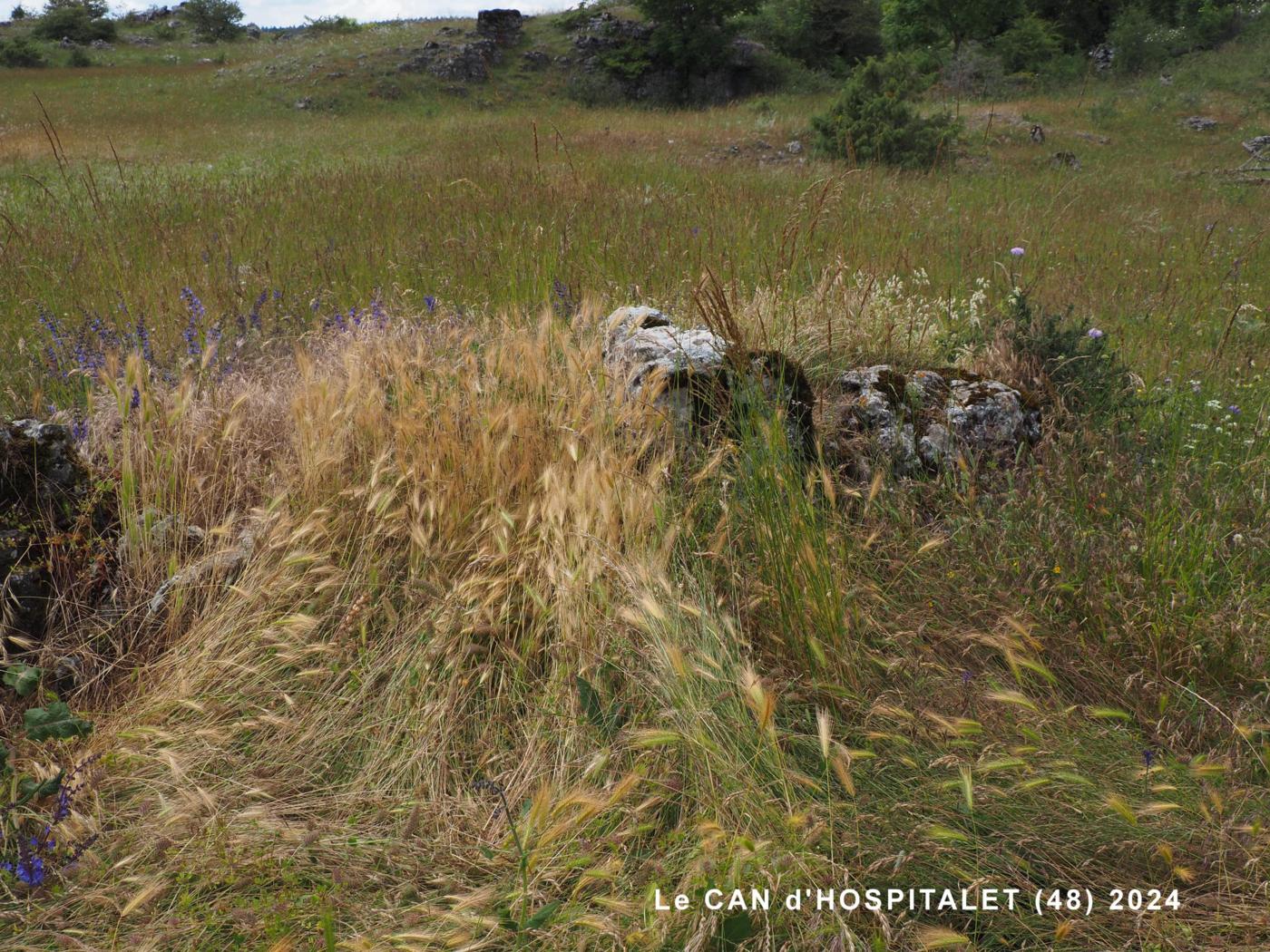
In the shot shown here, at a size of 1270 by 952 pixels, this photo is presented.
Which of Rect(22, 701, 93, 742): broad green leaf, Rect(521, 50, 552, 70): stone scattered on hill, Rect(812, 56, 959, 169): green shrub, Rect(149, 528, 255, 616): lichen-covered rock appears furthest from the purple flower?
Rect(521, 50, 552, 70): stone scattered on hill

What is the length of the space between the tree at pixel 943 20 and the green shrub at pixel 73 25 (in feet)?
115

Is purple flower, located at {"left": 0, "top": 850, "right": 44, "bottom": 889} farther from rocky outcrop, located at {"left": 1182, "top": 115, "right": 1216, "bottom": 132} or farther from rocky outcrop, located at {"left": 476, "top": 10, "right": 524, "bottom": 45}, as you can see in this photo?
rocky outcrop, located at {"left": 476, "top": 10, "right": 524, "bottom": 45}

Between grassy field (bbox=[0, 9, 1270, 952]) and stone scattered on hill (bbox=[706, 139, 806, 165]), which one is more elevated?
stone scattered on hill (bbox=[706, 139, 806, 165])

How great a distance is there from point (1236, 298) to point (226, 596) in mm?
7117

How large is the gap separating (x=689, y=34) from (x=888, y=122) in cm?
1602

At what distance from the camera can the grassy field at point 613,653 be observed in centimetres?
173

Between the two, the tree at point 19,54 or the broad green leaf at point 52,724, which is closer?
the broad green leaf at point 52,724

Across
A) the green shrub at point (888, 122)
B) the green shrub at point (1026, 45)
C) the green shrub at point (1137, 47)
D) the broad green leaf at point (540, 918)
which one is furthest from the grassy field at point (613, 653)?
the green shrub at point (1137, 47)

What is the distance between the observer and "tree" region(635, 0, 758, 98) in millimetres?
26141

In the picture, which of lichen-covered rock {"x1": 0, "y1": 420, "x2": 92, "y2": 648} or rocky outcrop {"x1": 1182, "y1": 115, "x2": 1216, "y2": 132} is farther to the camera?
rocky outcrop {"x1": 1182, "y1": 115, "x2": 1216, "y2": 132}

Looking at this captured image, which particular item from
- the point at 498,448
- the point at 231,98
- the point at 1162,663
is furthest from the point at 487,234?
the point at 231,98

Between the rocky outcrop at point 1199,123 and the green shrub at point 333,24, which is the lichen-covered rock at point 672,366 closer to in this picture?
the rocky outcrop at point 1199,123

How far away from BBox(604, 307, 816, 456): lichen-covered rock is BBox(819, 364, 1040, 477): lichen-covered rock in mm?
197

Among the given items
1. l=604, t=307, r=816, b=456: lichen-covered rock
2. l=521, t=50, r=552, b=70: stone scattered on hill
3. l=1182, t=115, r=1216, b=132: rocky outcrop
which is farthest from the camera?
l=521, t=50, r=552, b=70: stone scattered on hill
